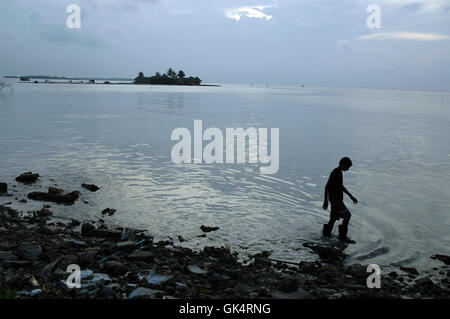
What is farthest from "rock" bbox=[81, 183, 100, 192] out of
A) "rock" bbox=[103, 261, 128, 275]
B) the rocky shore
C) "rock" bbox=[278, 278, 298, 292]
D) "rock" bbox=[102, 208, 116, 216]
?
"rock" bbox=[278, 278, 298, 292]

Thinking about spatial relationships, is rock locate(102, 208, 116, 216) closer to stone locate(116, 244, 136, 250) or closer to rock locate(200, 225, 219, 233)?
rock locate(200, 225, 219, 233)

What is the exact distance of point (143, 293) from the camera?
761 centimetres

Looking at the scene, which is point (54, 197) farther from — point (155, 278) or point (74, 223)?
point (155, 278)

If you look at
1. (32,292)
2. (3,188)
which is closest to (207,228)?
(32,292)

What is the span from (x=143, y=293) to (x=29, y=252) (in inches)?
137

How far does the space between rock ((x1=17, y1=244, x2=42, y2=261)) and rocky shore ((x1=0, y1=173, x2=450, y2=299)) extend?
22 mm

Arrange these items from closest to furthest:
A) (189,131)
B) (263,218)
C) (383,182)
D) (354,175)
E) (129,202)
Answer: (263,218) < (129,202) < (383,182) < (354,175) < (189,131)

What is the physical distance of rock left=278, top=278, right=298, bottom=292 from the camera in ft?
27.3

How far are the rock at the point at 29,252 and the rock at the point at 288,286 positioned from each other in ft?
19.2

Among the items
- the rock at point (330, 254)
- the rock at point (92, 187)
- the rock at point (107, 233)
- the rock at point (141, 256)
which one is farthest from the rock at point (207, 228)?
the rock at point (92, 187)
